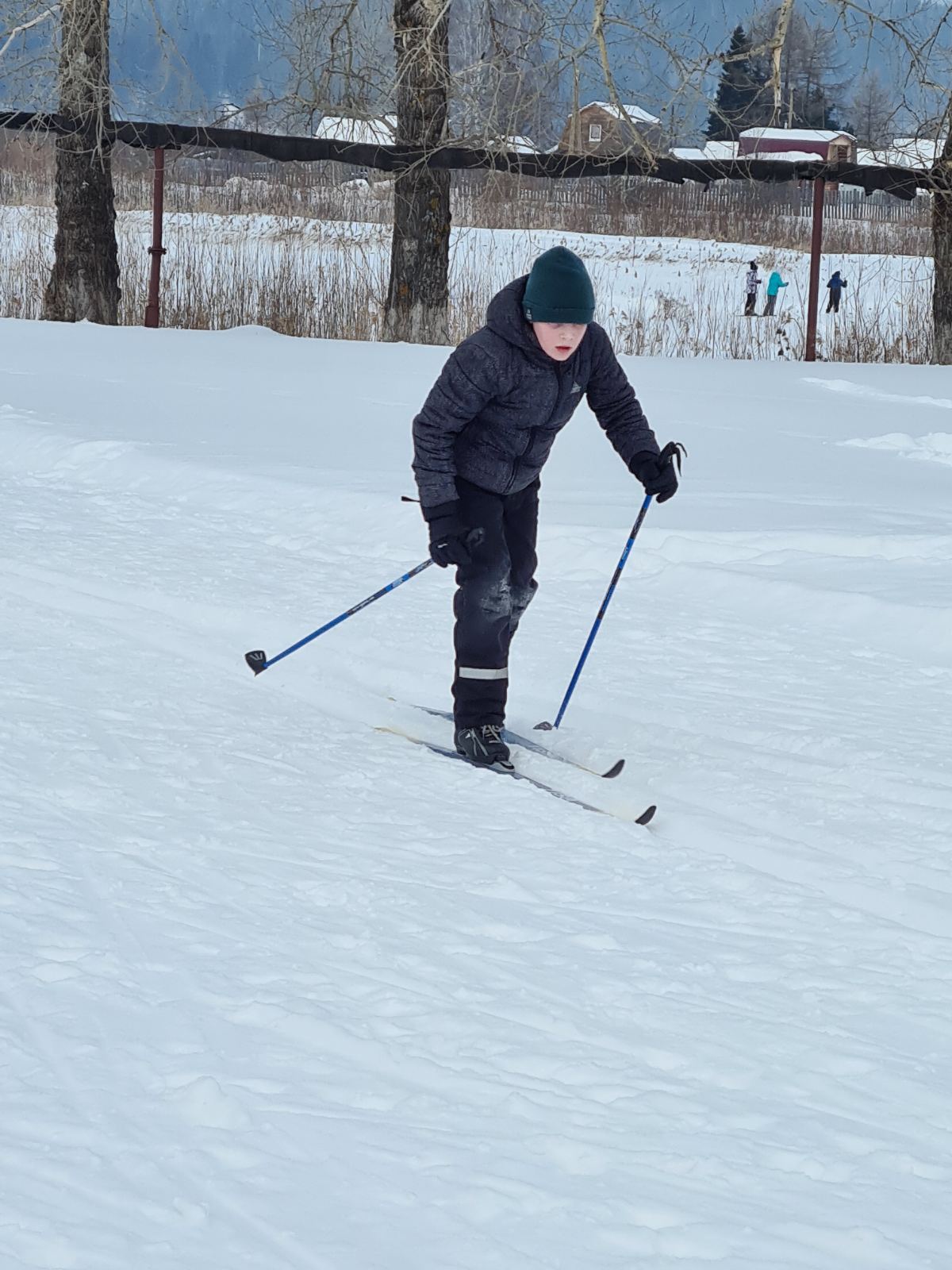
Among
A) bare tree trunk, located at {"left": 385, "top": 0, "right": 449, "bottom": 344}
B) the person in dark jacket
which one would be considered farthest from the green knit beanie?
bare tree trunk, located at {"left": 385, "top": 0, "right": 449, "bottom": 344}

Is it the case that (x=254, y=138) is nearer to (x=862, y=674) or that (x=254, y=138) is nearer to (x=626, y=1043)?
(x=862, y=674)

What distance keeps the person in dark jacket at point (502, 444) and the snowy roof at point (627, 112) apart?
7.78 metres

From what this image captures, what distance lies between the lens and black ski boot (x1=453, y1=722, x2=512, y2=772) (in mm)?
4141

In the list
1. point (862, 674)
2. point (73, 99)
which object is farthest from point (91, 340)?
point (862, 674)

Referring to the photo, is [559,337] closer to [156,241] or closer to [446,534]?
[446,534]

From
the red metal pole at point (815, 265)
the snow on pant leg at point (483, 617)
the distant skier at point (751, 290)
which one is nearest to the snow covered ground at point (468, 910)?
the snow on pant leg at point (483, 617)

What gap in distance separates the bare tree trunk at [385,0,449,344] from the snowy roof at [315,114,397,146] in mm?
278

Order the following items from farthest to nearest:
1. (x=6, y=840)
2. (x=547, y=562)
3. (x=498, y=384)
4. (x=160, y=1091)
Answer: (x=547, y=562) → (x=498, y=384) → (x=6, y=840) → (x=160, y=1091)

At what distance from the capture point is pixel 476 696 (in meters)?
4.21

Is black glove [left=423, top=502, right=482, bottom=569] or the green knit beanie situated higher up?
the green knit beanie

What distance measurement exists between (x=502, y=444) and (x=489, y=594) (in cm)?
40

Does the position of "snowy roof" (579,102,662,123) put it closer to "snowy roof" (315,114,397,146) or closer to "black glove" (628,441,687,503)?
"snowy roof" (315,114,397,146)

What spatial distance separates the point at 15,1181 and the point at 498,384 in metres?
2.45

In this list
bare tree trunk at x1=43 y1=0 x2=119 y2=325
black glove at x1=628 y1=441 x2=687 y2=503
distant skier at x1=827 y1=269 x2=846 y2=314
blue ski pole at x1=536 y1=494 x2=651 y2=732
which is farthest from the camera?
distant skier at x1=827 y1=269 x2=846 y2=314
